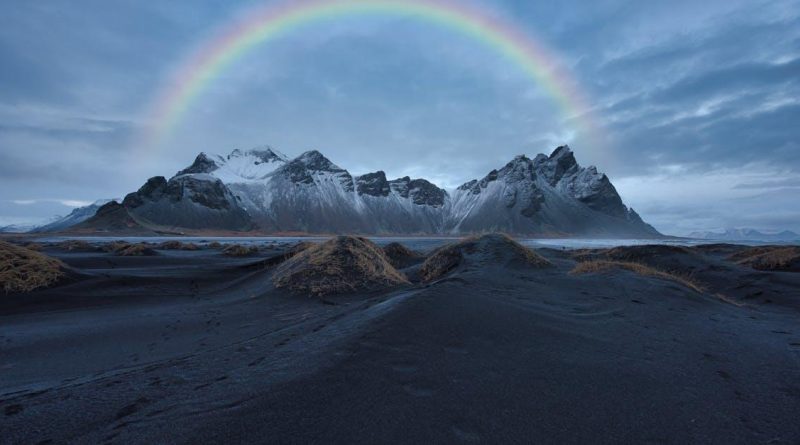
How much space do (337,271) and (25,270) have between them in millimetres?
8028

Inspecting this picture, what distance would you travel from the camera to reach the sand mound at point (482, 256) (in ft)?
41.0

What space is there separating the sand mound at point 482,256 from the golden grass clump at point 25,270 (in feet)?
35.8

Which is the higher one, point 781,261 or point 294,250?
point 294,250

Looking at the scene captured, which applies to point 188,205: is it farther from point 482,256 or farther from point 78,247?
point 482,256

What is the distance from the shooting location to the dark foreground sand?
2.42 metres

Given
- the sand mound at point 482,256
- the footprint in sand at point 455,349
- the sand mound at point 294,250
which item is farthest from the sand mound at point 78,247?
the footprint in sand at point 455,349

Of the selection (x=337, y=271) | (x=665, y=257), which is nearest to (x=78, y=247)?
(x=337, y=271)

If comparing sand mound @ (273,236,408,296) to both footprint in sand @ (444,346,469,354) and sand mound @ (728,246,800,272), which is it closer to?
footprint in sand @ (444,346,469,354)

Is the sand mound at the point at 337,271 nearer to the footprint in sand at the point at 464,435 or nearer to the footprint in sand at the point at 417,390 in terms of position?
the footprint in sand at the point at 417,390

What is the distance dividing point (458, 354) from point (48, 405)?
373cm

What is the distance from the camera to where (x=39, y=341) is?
576 centimetres

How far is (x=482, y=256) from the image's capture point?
13.0 meters

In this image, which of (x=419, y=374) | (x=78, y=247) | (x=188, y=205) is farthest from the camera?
(x=188, y=205)

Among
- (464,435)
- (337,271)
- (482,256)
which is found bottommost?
(464,435)
